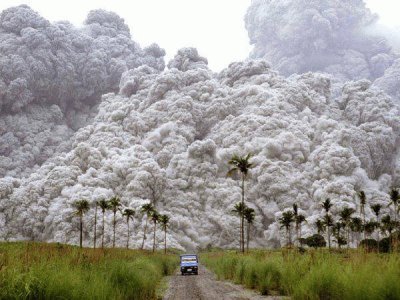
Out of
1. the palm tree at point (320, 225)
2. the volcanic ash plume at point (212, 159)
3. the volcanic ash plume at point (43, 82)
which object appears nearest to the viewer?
the palm tree at point (320, 225)

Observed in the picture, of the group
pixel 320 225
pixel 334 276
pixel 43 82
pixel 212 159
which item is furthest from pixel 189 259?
pixel 43 82

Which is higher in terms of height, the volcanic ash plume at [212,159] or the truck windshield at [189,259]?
the volcanic ash plume at [212,159]

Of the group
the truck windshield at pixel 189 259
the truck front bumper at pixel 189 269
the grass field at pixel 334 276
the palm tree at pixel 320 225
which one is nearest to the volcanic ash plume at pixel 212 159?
the palm tree at pixel 320 225

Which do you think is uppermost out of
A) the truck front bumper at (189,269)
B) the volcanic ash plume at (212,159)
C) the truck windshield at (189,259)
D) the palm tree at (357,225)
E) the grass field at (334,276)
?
the volcanic ash plume at (212,159)

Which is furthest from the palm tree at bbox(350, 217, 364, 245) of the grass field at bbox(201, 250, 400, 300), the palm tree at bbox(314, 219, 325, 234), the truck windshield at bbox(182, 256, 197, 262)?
the grass field at bbox(201, 250, 400, 300)

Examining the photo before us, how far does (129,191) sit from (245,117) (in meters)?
48.0

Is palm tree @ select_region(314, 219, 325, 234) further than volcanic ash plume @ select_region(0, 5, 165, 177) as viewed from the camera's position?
No

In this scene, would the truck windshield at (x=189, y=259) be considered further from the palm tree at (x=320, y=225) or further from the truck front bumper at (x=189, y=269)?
the palm tree at (x=320, y=225)

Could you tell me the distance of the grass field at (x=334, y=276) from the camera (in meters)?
9.90

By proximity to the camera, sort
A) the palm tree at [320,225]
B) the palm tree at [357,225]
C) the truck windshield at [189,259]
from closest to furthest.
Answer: the truck windshield at [189,259] < the palm tree at [357,225] < the palm tree at [320,225]

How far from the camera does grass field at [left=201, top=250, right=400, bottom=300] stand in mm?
9898

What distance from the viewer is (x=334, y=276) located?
12789 millimetres

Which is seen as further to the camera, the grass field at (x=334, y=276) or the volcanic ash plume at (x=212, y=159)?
the volcanic ash plume at (x=212, y=159)

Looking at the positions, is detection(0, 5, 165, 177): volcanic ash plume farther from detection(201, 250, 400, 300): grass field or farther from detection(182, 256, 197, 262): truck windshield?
detection(201, 250, 400, 300): grass field
